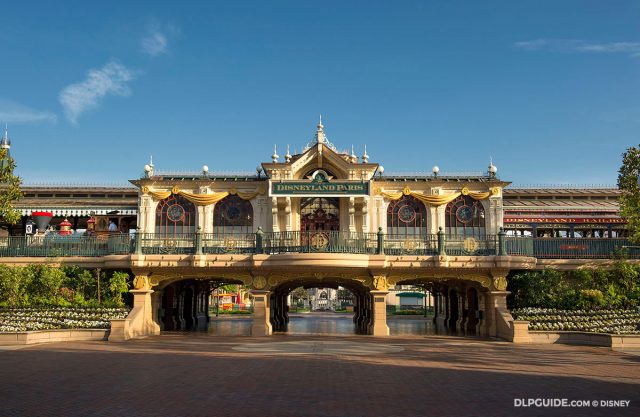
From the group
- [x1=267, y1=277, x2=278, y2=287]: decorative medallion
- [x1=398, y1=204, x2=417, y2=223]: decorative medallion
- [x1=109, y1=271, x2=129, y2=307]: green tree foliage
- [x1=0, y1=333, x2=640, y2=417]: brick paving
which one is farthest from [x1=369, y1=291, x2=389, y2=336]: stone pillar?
[x1=109, y1=271, x2=129, y2=307]: green tree foliage

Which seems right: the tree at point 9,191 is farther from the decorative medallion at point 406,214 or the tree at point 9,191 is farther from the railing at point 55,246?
the decorative medallion at point 406,214

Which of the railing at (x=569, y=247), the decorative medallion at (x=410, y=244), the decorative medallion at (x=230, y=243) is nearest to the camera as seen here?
the decorative medallion at (x=230, y=243)

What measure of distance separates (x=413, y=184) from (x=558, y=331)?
12.3 m

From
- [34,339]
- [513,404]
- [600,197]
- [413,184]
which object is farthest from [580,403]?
[600,197]

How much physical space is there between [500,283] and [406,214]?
795 cm

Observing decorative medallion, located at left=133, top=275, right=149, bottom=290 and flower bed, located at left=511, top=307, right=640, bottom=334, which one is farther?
decorative medallion, located at left=133, top=275, right=149, bottom=290

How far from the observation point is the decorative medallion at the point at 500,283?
29.8 meters

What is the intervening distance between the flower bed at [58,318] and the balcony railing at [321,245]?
3409mm

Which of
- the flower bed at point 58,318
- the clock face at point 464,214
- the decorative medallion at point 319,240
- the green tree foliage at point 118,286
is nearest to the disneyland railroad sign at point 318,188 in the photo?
the decorative medallion at point 319,240

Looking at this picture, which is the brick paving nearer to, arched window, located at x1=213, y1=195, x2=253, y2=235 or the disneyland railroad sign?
the disneyland railroad sign

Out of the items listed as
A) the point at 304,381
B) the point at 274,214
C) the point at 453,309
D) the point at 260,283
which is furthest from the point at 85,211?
the point at 304,381

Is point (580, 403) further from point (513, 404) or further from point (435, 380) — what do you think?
point (435, 380)

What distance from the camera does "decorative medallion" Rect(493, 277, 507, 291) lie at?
29844 millimetres

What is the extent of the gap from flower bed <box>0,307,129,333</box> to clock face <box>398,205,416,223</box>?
16.3 meters
